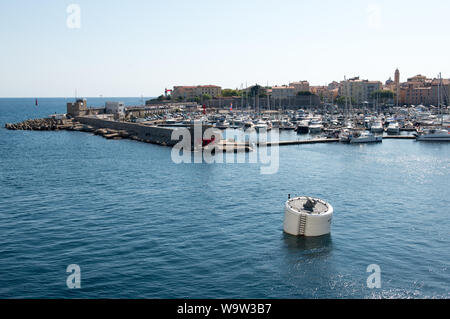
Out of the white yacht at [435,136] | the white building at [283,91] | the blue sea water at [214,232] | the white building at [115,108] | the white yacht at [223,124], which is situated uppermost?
the white building at [283,91]

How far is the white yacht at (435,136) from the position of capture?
75.4 metres

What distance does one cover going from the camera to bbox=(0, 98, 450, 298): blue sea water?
18641mm

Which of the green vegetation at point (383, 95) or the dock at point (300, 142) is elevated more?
the green vegetation at point (383, 95)

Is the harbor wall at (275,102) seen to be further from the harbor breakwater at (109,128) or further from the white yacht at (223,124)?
the harbor breakwater at (109,128)

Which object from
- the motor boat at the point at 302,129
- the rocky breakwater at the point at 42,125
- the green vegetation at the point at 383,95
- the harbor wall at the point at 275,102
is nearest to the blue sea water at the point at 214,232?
the motor boat at the point at 302,129

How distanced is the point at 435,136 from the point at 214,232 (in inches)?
2502

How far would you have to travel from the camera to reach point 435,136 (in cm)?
7538

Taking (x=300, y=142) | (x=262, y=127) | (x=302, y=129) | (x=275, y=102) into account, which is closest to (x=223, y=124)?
(x=262, y=127)

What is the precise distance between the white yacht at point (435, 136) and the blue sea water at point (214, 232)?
2930 cm

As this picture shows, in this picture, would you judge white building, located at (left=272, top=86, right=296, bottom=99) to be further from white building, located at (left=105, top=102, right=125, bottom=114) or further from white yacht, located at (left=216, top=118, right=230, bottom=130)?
white yacht, located at (left=216, top=118, right=230, bottom=130)

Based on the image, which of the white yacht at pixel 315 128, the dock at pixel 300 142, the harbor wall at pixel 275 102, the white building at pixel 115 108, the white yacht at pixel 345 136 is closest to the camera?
the dock at pixel 300 142

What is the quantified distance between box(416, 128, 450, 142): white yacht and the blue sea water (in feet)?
96.1

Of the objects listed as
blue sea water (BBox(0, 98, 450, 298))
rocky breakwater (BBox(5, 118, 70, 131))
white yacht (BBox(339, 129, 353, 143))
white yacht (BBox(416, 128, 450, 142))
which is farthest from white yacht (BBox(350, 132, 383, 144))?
rocky breakwater (BBox(5, 118, 70, 131))
